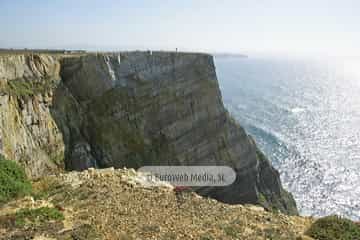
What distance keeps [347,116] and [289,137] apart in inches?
1362

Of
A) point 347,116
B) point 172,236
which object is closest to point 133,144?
point 172,236

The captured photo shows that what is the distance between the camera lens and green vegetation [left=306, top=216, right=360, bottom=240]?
11.9 m

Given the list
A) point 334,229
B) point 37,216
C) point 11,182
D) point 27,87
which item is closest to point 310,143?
point 27,87

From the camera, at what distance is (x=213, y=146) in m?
34.8

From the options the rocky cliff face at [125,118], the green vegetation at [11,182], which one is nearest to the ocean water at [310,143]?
the rocky cliff face at [125,118]

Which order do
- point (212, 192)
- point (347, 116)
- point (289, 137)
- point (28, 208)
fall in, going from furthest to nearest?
point (347, 116)
point (289, 137)
point (212, 192)
point (28, 208)

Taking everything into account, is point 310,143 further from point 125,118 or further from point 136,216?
point 136,216

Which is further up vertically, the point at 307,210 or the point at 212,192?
the point at 212,192

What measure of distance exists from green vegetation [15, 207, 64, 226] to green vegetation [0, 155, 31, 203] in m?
1.96

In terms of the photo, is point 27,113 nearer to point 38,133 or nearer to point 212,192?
point 38,133

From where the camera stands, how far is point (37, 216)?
1189cm

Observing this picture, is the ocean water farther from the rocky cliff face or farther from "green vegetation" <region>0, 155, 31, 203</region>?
"green vegetation" <region>0, 155, 31, 203</region>

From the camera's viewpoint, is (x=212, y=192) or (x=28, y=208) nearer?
(x=28, y=208)

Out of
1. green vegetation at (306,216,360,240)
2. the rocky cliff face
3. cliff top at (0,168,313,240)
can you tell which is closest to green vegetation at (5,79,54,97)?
the rocky cliff face
